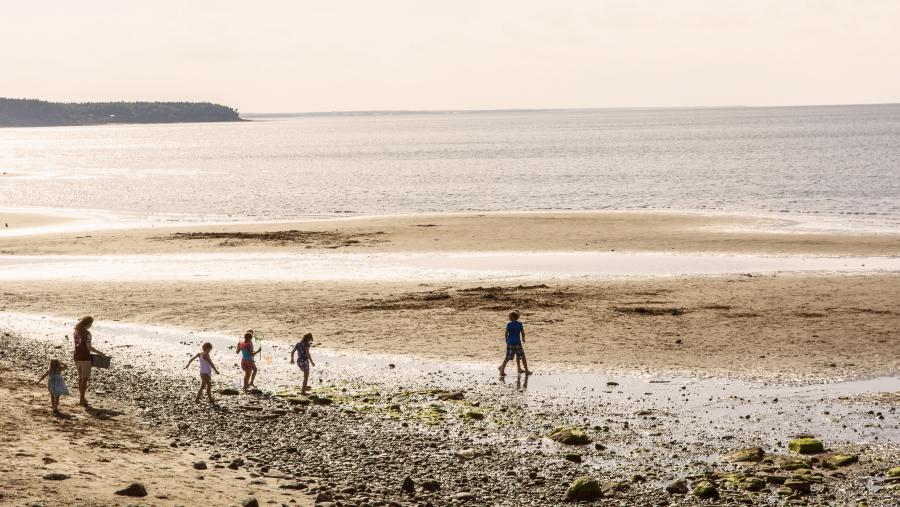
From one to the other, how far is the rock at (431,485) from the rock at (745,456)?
5237 mm

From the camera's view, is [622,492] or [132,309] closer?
[622,492]

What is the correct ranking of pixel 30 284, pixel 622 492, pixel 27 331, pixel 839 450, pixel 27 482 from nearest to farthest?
pixel 27 482
pixel 622 492
pixel 839 450
pixel 27 331
pixel 30 284

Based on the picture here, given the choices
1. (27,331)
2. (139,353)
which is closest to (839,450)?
(139,353)

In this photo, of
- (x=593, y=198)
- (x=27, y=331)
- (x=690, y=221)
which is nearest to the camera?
(x=27, y=331)

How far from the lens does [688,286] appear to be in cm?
3597

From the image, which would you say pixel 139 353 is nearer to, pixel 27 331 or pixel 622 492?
pixel 27 331

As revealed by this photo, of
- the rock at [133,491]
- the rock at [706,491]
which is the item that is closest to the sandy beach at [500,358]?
the rock at [706,491]

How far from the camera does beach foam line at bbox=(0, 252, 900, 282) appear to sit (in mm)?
39969

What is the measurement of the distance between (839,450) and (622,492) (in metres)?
4.65

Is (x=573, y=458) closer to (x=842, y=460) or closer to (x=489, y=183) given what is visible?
(x=842, y=460)

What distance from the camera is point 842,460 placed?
16.9 m

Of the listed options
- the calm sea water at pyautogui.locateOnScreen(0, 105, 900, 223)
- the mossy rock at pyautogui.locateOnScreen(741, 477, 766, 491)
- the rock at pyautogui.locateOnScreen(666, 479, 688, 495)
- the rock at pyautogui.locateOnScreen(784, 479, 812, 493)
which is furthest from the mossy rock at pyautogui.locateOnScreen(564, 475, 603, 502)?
Result: the calm sea water at pyautogui.locateOnScreen(0, 105, 900, 223)

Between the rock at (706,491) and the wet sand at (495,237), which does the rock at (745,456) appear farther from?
the wet sand at (495,237)

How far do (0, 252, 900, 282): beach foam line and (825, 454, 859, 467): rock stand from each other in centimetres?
2200
